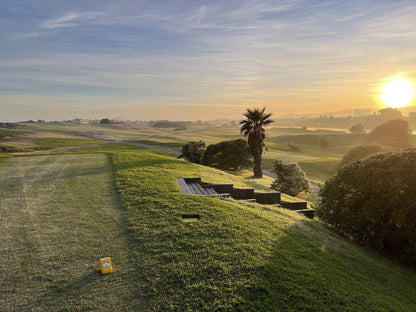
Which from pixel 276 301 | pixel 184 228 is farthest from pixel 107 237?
pixel 276 301

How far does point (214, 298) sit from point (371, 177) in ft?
33.2

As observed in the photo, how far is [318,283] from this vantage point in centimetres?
596

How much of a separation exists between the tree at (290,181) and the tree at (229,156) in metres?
9.81

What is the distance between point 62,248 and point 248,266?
18.9 ft

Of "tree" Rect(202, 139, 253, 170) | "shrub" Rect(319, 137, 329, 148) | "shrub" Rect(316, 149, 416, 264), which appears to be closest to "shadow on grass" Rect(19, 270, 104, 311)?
"shrub" Rect(316, 149, 416, 264)

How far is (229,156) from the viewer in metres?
37.8

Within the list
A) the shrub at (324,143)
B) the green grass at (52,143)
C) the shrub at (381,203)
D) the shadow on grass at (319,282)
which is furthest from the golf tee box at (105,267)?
the shrub at (324,143)

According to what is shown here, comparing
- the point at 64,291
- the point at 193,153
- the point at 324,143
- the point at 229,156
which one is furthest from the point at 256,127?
the point at 324,143

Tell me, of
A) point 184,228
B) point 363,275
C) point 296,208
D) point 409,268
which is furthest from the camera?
point 296,208

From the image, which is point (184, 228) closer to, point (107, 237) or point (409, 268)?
point (107, 237)

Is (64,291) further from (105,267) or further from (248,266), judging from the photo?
(248,266)

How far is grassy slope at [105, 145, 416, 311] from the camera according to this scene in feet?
17.5

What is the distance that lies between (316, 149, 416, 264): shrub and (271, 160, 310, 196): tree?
1471 centimetres

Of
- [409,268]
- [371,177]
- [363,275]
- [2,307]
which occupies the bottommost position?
[409,268]
